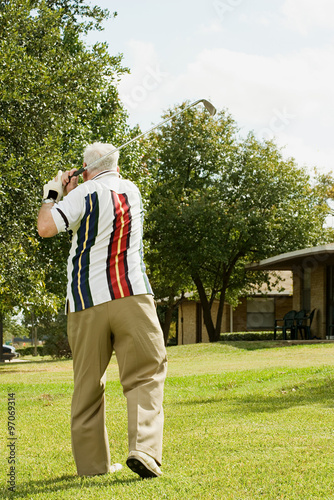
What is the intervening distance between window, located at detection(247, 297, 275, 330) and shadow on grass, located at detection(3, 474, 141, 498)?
112 feet

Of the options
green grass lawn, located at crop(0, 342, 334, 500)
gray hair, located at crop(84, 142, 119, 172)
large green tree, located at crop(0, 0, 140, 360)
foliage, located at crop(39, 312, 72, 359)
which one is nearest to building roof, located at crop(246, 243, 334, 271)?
large green tree, located at crop(0, 0, 140, 360)

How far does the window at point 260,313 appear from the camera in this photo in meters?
37.5

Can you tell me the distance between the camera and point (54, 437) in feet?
18.7

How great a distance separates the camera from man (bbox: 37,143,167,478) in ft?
12.9

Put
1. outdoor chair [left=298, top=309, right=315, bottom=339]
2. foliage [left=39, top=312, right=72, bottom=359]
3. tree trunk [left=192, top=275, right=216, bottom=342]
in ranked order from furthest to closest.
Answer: foliage [left=39, top=312, right=72, bottom=359], tree trunk [left=192, top=275, right=216, bottom=342], outdoor chair [left=298, top=309, right=315, bottom=339]

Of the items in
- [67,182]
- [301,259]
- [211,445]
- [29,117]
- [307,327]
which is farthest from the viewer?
[301,259]

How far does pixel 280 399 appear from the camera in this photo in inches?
302

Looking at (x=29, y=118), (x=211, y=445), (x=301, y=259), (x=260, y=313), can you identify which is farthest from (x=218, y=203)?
(x=211, y=445)

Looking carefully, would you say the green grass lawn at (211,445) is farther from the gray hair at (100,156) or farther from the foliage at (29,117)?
the foliage at (29,117)

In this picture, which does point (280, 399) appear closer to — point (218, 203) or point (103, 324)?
point (103, 324)

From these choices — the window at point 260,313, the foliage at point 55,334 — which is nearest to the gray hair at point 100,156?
the foliage at point 55,334

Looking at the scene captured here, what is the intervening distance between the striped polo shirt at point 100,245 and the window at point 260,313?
111 ft

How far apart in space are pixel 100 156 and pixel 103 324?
3.72 feet

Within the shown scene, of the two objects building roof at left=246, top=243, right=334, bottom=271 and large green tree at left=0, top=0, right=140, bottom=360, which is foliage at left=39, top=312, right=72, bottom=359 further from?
large green tree at left=0, top=0, right=140, bottom=360
